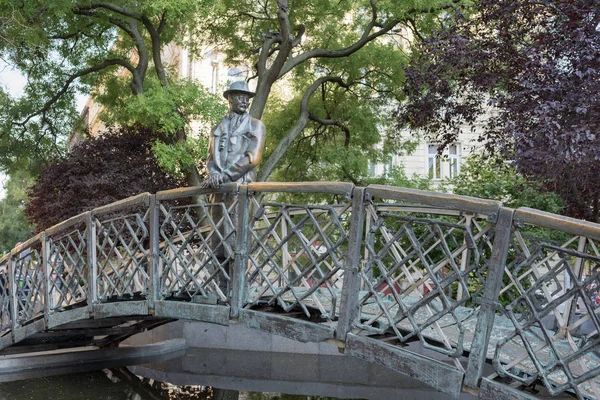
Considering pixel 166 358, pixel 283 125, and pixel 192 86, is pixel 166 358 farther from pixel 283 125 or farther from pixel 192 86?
pixel 283 125

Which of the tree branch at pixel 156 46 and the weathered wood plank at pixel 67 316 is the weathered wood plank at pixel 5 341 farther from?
the tree branch at pixel 156 46

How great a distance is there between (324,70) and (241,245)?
1408 cm

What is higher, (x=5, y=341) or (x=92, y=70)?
(x=92, y=70)

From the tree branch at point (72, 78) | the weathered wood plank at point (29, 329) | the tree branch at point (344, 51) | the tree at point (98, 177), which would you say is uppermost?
the tree branch at point (344, 51)

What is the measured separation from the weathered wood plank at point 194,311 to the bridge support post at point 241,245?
0.18 m

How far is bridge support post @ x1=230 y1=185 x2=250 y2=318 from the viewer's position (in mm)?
7707

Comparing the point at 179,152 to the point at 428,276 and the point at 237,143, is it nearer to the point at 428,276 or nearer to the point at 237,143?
the point at 237,143

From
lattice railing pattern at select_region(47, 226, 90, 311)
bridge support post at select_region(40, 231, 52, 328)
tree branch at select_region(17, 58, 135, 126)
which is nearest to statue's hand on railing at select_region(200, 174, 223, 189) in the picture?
lattice railing pattern at select_region(47, 226, 90, 311)

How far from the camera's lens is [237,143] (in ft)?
28.0

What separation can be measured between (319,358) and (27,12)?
9114 millimetres

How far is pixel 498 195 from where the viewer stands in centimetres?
1967

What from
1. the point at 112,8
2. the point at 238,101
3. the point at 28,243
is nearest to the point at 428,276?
the point at 238,101

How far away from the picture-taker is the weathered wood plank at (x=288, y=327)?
6844mm


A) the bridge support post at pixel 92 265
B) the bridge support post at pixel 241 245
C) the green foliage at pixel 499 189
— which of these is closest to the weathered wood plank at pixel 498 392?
the bridge support post at pixel 241 245
